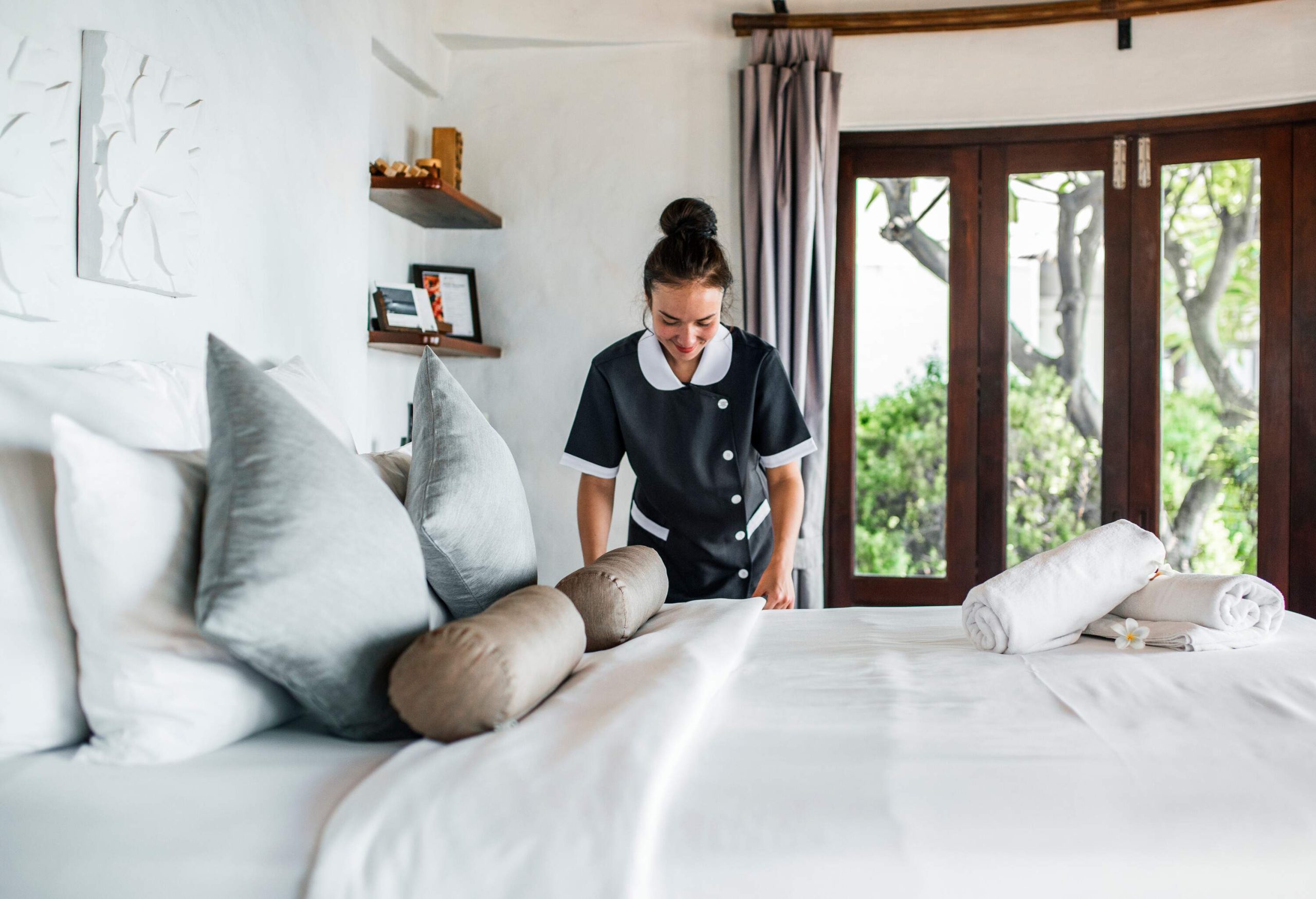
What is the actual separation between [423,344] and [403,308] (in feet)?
0.44

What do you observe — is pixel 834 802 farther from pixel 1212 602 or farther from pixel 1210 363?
pixel 1210 363

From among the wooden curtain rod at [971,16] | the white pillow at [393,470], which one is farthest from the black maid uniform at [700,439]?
the wooden curtain rod at [971,16]

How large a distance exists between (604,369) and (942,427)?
1452 millimetres

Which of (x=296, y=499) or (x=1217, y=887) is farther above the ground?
(x=296, y=499)

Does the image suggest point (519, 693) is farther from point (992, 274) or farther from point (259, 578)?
point (992, 274)

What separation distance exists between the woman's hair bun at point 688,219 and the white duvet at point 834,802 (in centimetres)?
115

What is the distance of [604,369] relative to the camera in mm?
2217

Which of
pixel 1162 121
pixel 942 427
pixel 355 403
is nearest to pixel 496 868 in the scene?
pixel 355 403

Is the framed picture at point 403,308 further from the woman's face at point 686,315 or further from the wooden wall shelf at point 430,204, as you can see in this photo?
the woman's face at point 686,315

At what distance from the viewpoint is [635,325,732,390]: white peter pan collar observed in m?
2.17

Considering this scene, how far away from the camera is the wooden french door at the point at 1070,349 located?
2.96 meters

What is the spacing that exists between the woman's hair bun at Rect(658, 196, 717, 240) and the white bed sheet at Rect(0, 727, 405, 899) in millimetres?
1390

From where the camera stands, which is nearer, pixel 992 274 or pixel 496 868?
pixel 496 868

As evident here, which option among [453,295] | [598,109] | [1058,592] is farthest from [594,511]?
[598,109]
